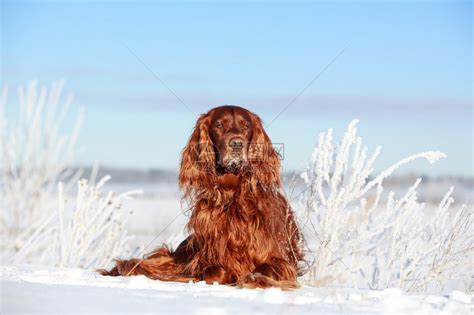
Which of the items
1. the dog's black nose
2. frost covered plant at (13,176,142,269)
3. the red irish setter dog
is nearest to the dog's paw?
the red irish setter dog

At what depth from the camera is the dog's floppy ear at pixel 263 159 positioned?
5133 mm

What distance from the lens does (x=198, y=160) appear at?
5277 mm

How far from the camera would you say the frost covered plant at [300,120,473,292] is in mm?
5980

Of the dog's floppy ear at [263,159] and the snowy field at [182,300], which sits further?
the dog's floppy ear at [263,159]

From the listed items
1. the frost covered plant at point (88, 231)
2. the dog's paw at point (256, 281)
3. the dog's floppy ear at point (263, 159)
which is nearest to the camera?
the dog's paw at point (256, 281)

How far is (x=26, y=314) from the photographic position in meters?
3.06

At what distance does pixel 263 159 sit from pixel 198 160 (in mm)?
489

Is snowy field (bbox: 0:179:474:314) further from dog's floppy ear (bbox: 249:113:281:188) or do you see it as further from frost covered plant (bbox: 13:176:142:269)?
frost covered plant (bbox: 13:176:142:269)

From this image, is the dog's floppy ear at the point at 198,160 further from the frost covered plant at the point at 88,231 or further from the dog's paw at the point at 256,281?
the frost covered plant at the point at 88,231

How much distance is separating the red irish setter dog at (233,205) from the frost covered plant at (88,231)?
73.1 inches

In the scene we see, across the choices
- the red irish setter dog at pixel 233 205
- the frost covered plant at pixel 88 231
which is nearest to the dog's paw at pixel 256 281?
the red irish setter dog at pixel 233 205

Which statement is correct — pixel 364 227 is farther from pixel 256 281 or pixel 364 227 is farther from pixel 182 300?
pixel 182 300

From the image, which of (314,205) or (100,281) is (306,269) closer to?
(314,205)

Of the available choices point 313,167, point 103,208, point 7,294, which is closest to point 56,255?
point 103,208
